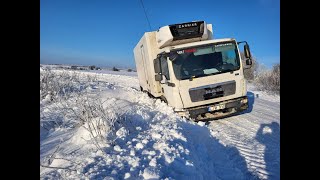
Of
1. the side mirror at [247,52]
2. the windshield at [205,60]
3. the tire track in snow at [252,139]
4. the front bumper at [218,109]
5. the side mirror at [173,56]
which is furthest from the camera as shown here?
the side mirror at [247,52]

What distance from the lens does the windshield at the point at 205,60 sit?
892 centimetres

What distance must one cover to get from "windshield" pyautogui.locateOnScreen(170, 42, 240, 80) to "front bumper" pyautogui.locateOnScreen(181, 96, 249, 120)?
40.1 inches

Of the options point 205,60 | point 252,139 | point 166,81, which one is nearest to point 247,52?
point 205,60

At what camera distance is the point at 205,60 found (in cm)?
911

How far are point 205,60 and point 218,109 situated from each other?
1.67 m

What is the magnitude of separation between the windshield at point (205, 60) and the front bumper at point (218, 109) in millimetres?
1018

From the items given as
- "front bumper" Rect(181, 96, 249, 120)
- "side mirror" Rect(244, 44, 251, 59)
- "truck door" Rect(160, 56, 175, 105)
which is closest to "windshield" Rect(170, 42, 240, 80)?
"side mirror" Rect(244, 44, 251, 59)

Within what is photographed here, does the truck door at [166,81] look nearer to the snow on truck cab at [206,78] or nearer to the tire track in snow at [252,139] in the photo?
the snow on truck cab at [206,78]

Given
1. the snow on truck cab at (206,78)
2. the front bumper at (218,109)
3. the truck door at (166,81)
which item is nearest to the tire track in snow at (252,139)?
the front bumper at (218,109)
